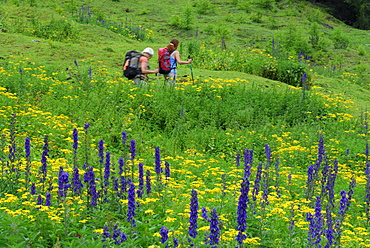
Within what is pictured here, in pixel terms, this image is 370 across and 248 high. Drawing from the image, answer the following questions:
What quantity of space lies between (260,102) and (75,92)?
4.66 m

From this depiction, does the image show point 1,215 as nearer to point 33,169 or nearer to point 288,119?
point 33,169

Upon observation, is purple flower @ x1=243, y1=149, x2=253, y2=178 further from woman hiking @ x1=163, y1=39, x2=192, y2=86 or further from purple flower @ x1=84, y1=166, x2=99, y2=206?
woman hiking @ x1=163, y1=39, x2=192, y2=86

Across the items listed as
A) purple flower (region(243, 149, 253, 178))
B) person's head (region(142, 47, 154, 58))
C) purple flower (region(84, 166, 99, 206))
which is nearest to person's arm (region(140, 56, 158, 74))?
person's head (region(142, 47, 154, 58))

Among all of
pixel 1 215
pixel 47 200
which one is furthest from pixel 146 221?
pixel 1 215

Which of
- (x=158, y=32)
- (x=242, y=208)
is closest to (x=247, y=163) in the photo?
(x=242, y=208)

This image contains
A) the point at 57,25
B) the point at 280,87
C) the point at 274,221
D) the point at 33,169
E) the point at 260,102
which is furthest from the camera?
the point at 57,25

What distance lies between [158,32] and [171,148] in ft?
51.5

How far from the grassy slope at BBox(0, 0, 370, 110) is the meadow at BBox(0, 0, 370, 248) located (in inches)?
5.6

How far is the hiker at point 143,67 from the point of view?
1104cm

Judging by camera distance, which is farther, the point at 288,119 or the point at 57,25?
the point at 57,25

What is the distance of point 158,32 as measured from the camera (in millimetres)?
22953

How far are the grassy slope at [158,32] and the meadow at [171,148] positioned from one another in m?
0.14

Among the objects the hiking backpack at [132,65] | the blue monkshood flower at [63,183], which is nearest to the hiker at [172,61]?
the hiking backpack at [132,65]

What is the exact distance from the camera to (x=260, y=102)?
36.9ft
